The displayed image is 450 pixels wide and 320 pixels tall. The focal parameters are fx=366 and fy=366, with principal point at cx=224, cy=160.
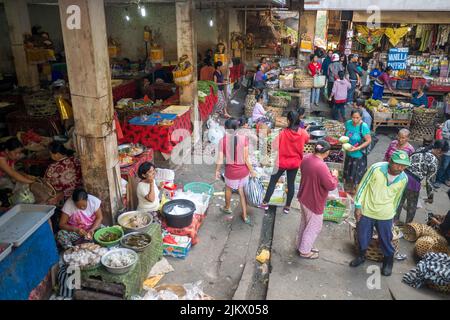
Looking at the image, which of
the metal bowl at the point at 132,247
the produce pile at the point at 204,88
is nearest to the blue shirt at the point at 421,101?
the produce pile at the point at 204,88

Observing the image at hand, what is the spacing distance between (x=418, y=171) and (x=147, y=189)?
468 cm

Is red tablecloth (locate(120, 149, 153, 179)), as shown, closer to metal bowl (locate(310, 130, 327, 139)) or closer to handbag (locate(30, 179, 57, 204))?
handbag (locate(30, 179, 57, 204))

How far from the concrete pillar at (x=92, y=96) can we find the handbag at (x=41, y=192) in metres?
0.54

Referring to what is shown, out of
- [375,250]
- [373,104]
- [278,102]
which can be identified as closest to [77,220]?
[375,250]

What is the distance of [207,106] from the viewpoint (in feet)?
37.4

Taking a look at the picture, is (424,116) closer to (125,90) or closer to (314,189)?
(314,189)

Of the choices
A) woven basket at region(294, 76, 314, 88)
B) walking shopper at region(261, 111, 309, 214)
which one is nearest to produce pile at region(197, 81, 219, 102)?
woven basket at region(294, 76, 314, 88)

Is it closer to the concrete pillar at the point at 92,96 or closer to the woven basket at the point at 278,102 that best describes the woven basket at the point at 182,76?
the woven basket at the point at 278,102

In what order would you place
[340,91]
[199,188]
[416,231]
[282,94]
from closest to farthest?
[416,231], [199,188], [340,91], [282,94]

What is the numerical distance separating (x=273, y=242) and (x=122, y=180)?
2.74 meters

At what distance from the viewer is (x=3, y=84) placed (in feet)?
34.1

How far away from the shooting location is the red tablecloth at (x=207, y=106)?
10775mm

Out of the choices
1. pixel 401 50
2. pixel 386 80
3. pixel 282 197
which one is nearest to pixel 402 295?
pixel 282 197
